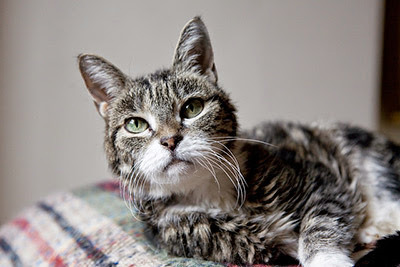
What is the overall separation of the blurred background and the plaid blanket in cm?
81

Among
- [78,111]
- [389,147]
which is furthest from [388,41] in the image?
[78,111]

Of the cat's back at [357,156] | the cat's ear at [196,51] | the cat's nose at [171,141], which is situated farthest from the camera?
the cat's back at [357,156]

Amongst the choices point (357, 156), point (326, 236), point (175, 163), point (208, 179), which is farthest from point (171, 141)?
point (357, 156)

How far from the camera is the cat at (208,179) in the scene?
0.91 m

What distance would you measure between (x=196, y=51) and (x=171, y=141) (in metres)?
0.31

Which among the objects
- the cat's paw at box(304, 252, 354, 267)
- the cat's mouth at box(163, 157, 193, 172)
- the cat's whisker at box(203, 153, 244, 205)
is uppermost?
the cat's mouth at box(163, 157, 193, 172)

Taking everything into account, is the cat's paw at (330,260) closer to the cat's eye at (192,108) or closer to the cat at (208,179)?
the cat at (208,179)

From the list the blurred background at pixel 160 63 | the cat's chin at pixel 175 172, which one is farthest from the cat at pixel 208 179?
the blurred background at pixel 160 63

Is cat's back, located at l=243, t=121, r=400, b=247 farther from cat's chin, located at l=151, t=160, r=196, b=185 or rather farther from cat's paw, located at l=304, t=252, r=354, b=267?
cat's chin, located at l=151, t=160, r=196, b=185

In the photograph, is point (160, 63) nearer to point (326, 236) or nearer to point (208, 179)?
point (208, 179)

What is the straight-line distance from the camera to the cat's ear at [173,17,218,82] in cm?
99

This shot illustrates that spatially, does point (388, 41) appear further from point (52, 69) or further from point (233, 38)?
point (52, 69)

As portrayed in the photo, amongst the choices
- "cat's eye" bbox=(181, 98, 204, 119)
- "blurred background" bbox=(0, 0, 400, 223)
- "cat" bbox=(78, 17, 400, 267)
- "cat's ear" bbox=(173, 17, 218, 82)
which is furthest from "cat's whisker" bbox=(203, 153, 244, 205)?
"blurred background" bbox=(0, 0, 400, 223)

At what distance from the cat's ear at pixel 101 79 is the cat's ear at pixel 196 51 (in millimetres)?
165
